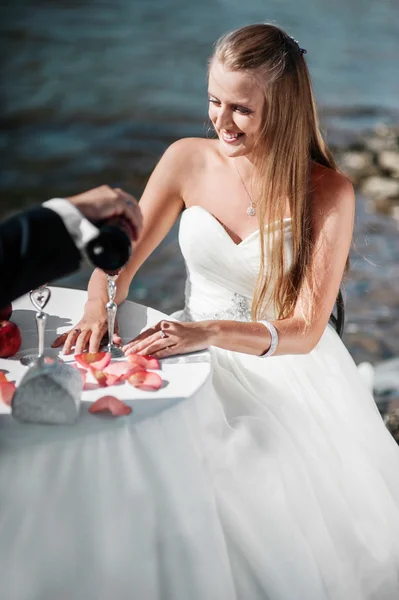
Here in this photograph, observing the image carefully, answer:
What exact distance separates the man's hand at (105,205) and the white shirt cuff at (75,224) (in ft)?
0.10

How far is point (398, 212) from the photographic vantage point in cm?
524

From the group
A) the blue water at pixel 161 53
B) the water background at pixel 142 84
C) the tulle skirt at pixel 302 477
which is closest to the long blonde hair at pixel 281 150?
the tulle skirt at pixel 302 477

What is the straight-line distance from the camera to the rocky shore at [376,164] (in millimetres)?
5301

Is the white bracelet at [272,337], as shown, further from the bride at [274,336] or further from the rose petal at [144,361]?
the rose petal at [144,361]

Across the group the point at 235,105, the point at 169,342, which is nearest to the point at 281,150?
the point at 235,105

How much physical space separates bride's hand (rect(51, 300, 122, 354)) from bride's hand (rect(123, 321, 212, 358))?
76 millimetres

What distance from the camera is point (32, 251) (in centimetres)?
131

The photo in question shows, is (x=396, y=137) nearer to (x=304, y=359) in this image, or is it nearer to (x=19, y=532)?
(x=304, y=359)

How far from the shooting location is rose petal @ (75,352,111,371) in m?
1.71

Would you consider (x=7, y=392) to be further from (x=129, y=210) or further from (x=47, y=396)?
(x=129, y=210)

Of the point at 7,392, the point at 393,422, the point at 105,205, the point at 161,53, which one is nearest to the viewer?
the point at 105,205

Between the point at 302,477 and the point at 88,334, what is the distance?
60cm

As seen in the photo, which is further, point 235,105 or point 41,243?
point 235,105

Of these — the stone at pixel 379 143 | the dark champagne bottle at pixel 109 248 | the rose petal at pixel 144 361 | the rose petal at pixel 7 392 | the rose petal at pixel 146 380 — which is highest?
the dark champagne bottle at pixel 109 248
